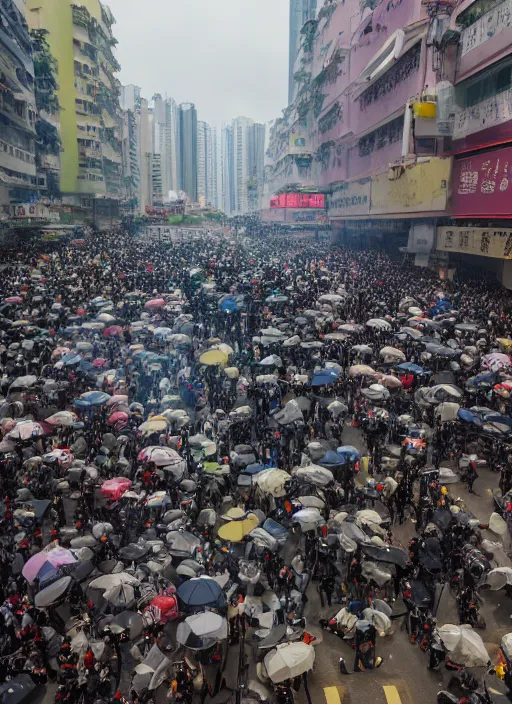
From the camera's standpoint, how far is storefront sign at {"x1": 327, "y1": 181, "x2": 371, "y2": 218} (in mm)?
49156

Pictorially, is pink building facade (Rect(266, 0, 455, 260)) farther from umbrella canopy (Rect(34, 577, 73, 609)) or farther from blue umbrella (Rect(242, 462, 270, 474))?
umbrella canopy (Rect(34, 577, 73, 609))

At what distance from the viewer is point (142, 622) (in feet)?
24.6

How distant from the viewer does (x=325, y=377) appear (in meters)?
14.8

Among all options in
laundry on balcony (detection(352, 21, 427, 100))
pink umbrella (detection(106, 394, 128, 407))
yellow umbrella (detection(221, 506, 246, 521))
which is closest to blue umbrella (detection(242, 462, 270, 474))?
yellow umbrella (detection(221, 506, 246, 521))

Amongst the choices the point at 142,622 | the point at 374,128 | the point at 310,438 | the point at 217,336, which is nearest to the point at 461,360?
the point at 310,438

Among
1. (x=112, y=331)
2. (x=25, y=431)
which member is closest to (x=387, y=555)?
(x=25, y=431)

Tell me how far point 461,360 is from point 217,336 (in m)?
9.27

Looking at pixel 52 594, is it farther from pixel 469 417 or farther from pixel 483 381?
pixel 483 381

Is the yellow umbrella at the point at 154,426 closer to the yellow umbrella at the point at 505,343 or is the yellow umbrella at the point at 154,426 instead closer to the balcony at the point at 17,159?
the yellow umbrella at the point at 505,343

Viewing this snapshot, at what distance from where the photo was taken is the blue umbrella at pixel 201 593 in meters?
7.27

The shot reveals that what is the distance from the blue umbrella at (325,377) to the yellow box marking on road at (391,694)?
8231mm

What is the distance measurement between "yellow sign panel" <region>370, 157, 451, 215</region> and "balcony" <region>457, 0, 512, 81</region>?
508cm

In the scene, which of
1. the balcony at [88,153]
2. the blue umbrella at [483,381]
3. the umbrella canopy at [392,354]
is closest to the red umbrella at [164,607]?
the blue umbrella at [483,381]

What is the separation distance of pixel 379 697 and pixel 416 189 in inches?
1349
